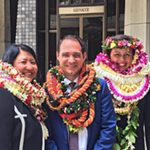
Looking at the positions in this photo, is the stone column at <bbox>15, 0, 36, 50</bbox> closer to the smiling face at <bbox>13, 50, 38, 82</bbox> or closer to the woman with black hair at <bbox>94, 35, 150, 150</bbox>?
the woman with black hair at <bbox>94, 35, 150, 150</bbox>

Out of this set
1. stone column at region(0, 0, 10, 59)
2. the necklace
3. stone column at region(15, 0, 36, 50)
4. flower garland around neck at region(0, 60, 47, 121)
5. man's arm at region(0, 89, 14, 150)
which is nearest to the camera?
man's arm at region(0, 89, 14, 150)

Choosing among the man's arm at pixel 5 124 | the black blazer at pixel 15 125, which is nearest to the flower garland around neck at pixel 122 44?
the black blazer at pixel 15 125

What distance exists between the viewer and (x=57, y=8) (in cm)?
1346

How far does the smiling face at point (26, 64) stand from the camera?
283 cm

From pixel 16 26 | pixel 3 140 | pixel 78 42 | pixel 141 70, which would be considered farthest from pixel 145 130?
pixel 16 26

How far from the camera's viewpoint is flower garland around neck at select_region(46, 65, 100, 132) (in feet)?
9.71

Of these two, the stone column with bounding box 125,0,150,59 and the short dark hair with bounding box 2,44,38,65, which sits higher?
the stone column with bounding box 125,0,150,59

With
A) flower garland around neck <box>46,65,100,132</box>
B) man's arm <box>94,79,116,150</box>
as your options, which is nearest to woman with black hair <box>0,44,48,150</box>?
flower garland around neck <box>46,65,100,132</box>

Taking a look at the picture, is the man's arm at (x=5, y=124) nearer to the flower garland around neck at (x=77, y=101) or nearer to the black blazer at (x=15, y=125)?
the black blazer at (x=15, y=125)

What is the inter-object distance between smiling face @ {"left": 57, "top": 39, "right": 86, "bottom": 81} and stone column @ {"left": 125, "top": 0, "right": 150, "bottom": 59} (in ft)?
24.2

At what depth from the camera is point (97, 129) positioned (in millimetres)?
3018

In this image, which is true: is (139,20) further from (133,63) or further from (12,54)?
(12,54)

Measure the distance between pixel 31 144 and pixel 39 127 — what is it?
0.14 metres

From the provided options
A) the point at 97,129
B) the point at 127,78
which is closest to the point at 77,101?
the point at 97,129
